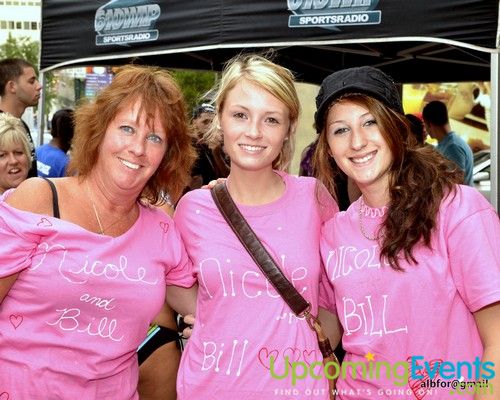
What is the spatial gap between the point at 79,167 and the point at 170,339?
0.92 m

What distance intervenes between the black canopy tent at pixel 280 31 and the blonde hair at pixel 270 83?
2.27 meters

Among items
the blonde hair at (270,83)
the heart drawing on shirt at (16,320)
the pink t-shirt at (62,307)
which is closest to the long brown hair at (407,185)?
the blonde hair at (270,83)

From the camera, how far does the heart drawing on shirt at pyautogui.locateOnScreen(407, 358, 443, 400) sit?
2254mm

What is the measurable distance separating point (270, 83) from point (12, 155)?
269 cm

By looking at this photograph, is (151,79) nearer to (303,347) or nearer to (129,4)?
(303,347)

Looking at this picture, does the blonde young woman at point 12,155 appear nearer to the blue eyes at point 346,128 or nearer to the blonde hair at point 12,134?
the blonde hair at point 12,134

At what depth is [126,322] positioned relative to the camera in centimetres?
254

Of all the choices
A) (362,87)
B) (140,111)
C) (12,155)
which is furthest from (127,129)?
(12,155)

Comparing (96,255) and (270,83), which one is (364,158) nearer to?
(270,83)

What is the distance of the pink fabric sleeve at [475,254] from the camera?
216cm

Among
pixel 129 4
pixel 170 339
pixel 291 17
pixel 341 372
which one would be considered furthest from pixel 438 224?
pixel 129 4

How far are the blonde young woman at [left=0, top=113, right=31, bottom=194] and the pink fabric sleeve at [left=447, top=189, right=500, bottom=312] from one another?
3.42 m

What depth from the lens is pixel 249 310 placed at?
253 centimetres

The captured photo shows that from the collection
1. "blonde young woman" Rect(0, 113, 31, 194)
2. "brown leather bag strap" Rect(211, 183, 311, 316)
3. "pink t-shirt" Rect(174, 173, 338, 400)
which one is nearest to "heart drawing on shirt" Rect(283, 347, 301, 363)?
"pink t-shirt" Rect(174, 173, 338, 400)
